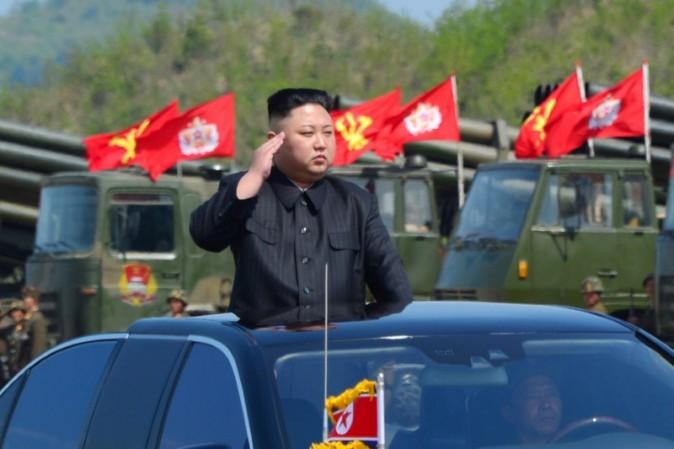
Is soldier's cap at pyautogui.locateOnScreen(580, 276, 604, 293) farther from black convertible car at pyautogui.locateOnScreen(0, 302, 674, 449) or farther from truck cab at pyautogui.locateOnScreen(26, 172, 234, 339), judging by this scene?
black convertible car at pyautogui.locateOnScreen(0, 302, 674, 449)

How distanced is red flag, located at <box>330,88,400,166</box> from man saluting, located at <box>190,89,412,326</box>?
1790cm

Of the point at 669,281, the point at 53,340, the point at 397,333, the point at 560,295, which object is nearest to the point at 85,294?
the point at 53,340

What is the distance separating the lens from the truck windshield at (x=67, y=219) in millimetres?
22656

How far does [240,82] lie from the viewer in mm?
66125

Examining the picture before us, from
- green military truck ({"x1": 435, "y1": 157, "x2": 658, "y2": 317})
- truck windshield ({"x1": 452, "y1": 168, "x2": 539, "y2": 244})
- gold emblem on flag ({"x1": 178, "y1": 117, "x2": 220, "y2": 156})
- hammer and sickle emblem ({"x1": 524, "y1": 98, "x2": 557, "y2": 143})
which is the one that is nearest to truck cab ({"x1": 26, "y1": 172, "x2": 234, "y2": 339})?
gold emblem on flag ({"x1": 178, "y1": 117, "x2": 220, "y2": 156})

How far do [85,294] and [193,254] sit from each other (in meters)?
1.35

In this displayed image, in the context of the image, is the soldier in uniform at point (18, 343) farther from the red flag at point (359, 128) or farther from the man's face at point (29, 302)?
the red flag at point (359, 128)

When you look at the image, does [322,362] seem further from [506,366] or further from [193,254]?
[193,254]

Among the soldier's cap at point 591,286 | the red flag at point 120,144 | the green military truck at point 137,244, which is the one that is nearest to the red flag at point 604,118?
the green military truck at point 137,244

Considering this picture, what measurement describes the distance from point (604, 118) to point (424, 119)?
10.2ft

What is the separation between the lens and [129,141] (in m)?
24.7

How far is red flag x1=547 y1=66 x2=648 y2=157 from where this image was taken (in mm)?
21672

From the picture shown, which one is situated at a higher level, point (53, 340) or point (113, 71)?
point (113, 71)

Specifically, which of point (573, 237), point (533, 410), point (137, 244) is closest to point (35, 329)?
point (137, 244)
